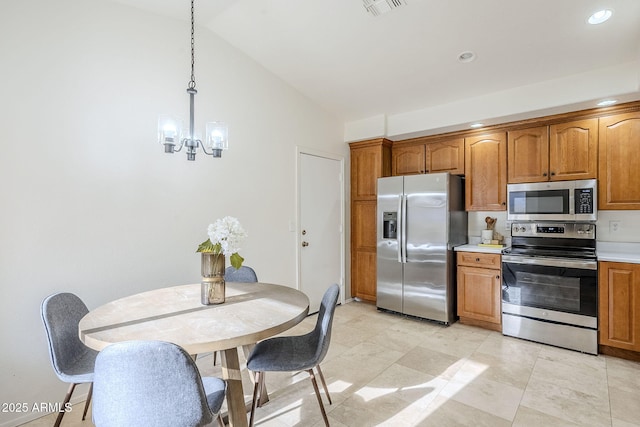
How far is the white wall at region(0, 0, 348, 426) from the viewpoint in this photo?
2.01 m

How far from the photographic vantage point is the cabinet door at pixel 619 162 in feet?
9.61

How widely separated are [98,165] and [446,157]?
12.0ft

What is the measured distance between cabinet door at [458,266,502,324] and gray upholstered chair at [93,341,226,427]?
317 cm

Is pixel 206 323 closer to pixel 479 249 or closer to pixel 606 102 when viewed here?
pixel 479 249

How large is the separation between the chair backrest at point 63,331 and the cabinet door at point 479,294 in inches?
137

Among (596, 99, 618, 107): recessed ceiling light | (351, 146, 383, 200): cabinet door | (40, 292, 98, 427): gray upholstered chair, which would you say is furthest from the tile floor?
(596, 99, 618, 107): recessed ceiling light

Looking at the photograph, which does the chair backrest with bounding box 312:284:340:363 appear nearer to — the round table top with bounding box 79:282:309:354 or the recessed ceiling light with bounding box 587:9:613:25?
the round table top with bounding box 79:282:309:354

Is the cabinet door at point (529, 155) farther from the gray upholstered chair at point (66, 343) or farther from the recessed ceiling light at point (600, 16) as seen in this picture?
the gray upholstered chair at point (66, 343)

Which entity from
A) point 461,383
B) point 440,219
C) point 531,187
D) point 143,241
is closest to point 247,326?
point 143,241

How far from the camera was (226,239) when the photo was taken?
183cm

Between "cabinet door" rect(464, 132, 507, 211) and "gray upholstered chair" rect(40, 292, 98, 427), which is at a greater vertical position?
"cabinet door" rect(464, 132, 507, 211)

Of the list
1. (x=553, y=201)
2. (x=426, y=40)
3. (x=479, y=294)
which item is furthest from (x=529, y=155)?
(x=426, y=40)

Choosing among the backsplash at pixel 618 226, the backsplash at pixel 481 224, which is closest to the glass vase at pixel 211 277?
the backsplash at pixel 481 224

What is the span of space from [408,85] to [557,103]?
1408 millimetres
